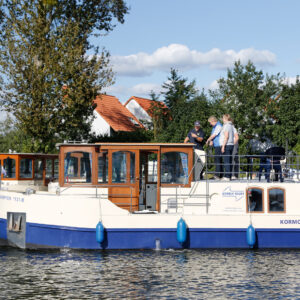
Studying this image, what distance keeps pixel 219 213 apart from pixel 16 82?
704 inches

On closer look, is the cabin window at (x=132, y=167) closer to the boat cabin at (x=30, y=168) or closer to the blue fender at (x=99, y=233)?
the blue fender at (x=99, y=233)

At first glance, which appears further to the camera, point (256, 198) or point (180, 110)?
Answer: point (180, 110)

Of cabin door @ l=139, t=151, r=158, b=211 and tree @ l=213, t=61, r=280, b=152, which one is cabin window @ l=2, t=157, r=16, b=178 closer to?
cabin door @ l=139, t=151, r=158, b=211

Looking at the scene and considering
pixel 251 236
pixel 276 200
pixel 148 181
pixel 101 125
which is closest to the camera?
pixel 251 236

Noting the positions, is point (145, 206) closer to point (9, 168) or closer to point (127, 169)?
point (127, 169)

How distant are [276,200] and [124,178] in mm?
4577

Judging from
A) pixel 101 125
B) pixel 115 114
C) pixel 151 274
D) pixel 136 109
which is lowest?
pixel 151 274

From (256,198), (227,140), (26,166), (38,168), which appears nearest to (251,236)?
(256,198)

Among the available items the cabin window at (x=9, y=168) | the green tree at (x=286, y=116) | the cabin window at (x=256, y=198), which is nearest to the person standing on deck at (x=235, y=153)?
the cabin window at (x=256, y=198)

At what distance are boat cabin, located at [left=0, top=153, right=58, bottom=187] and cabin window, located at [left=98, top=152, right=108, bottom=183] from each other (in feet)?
24.5

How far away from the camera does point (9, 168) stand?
24.9 m

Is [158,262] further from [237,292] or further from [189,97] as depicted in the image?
[189,97]

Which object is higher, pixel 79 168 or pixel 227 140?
pixel 227 140

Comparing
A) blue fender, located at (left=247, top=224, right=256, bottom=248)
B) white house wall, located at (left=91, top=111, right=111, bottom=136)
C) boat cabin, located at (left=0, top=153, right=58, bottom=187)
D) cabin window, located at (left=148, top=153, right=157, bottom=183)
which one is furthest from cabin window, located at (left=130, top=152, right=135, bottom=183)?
white house wall, located at (left=91, top=111, right=111, bottom=136)
